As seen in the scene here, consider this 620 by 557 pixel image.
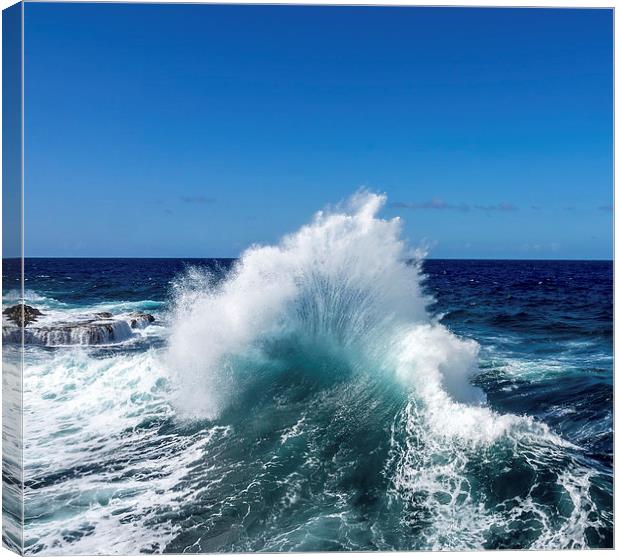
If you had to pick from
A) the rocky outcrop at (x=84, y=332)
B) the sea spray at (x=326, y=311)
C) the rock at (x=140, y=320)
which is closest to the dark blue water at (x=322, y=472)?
the sea spray at (x=326, y=311)

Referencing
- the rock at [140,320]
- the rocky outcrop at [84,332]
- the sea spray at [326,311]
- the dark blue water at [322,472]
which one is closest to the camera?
the dark blue water at [322,472]

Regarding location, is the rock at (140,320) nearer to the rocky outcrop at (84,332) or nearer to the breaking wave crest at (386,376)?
the rocky outcrop at (84,332)

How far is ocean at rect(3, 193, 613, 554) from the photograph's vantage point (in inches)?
172

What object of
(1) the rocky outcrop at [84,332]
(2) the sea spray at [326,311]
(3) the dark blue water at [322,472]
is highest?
(2) the sea spray at [326,311]

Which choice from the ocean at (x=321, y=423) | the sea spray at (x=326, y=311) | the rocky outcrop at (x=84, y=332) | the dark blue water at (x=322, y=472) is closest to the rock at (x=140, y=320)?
the rocky outcrop at (x=84, y=332)

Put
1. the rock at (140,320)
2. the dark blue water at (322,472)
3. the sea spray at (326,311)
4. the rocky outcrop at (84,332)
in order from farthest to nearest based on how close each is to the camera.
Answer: the rock at (140,320) < the rocky outcrop at (84,332) < the sea spray at (326,311) < the dark blue water at (322,472)

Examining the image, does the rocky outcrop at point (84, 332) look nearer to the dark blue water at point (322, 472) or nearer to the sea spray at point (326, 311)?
the dark blue water at point (322, 472)

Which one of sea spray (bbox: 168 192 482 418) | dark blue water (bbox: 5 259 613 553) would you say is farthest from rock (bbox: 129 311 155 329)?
sea spray (bbox: 168 192 482 418)

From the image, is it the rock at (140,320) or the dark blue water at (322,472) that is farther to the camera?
the rock at (140,320)

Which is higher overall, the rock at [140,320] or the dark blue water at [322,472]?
→ the rock at [140,320]

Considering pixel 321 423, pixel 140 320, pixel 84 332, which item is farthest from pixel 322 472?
pixel 140 320

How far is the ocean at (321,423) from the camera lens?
4359 millimetres

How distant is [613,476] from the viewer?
A: 4.73m

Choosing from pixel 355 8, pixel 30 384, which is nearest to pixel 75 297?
pixel 30 384
